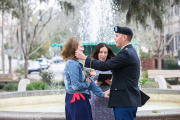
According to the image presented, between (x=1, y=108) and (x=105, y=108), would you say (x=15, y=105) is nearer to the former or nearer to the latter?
(x=1, y=108)

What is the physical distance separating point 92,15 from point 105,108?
31.8ft

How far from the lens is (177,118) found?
13.8 ft

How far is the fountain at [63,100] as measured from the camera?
4.16 meters

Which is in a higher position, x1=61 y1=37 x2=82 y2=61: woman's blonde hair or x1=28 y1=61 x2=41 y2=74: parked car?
x1=61 y1=37 x2=82 y2=61: woman's blonde hair

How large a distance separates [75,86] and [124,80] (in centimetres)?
57

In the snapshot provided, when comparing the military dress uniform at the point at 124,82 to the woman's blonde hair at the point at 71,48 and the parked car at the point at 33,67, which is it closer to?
the woman's blonde hair at the point at 71,48

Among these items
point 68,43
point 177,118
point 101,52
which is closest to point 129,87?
point 68,43

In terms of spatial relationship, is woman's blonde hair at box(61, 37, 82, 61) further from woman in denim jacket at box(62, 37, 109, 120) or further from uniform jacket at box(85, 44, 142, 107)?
uniform jacket at box(85, 44, 142, 107)

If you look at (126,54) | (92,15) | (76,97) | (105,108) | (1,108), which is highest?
(92,15)

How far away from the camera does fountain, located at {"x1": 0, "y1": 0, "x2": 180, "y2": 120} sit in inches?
164

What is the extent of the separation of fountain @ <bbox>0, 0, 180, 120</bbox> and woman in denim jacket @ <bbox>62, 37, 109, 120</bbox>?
107cm

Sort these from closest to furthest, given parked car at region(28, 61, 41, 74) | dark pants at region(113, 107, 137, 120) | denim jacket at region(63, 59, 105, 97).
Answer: dark pants at region(113, 107, 137, 120) < denim jacket at region(63, 59, 105, 97) < parked car at region(28, 61, 41, 74)

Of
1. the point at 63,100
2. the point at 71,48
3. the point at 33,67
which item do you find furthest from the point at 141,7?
the point at 33,67

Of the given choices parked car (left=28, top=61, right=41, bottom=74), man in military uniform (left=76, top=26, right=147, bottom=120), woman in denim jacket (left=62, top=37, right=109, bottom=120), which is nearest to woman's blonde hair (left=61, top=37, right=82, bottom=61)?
woman in denim jacket (left=62, top=37, right=109, bottom=120)
